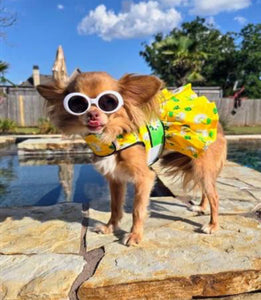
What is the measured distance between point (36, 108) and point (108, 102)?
18435mm

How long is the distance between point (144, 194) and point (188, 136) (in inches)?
28.0

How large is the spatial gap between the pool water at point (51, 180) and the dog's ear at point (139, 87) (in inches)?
78.1

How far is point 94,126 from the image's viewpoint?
2.35m

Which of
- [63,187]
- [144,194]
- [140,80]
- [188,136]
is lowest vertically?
[63,187]

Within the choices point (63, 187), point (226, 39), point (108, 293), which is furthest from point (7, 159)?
point (226, 39)

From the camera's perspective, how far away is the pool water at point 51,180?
4238mm

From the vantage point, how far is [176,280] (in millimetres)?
1888

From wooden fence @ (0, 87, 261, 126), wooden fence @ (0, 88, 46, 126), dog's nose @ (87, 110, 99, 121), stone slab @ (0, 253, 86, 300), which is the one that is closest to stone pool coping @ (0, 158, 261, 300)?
stone slab @ (0, 253, 86, 300)

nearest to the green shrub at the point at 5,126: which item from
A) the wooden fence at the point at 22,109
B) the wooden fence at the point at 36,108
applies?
the wooden fence at the point at 36,108

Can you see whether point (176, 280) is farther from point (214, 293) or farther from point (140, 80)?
point (140, 80)

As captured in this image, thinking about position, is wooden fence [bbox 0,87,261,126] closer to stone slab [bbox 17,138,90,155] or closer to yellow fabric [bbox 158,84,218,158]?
stone slab [bbox 17,138,90,155]

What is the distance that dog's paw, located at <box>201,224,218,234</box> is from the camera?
2.63m

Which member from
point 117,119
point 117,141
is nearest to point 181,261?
point 117,141

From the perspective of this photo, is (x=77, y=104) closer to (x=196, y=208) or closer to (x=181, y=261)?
(x=181, y=261)
